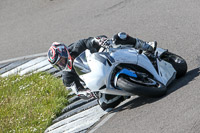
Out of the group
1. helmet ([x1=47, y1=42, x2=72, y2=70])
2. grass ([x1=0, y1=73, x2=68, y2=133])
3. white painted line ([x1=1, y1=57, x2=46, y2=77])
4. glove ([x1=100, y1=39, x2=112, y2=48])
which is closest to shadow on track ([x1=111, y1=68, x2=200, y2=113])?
glove ([x1=100, y1=39, x2=112, y2=48])

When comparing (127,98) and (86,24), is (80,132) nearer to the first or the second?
(127,98)

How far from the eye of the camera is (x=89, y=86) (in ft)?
24.2

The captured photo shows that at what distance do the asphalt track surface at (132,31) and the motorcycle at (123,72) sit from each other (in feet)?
0.79

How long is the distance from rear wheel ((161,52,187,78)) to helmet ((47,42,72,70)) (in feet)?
5.71

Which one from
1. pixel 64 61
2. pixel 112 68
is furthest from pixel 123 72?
pixel 64 61

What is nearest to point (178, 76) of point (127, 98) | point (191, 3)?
point (127, 98)

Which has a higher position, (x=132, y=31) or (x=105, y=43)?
(x=132, y=31)

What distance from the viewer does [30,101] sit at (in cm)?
954

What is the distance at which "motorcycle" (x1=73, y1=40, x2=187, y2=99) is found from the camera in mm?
7148

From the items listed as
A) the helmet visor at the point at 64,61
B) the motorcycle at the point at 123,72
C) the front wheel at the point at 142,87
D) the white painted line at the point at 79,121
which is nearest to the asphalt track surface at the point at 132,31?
the front wheel at the point at 142,87

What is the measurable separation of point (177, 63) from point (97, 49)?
1.44 m

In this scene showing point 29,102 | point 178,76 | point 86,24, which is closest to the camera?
point 178,76

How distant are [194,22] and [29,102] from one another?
13.3ft

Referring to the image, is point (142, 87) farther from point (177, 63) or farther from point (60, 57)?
point (60, 57)
